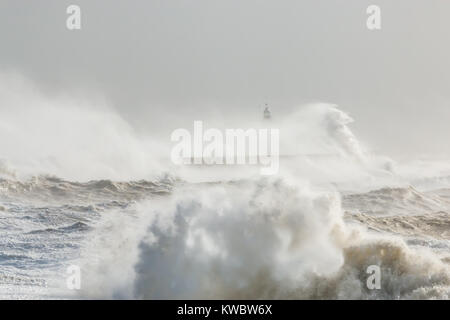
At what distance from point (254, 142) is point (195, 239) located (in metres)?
48.2

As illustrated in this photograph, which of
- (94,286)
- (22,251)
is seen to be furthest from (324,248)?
(22,251)

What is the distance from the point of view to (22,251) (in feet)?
68.2

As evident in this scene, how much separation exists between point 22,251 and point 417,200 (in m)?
27.7

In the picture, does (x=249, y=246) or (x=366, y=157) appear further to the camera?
(x=366, y=157)
